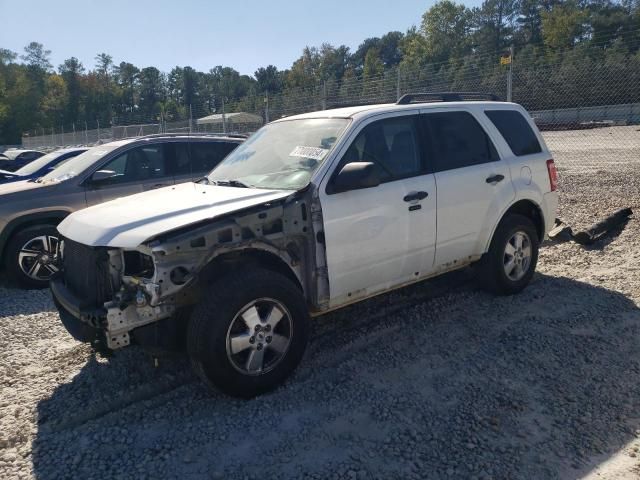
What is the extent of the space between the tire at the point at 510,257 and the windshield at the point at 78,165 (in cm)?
517

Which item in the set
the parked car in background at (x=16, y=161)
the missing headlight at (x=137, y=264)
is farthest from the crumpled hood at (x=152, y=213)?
the parked car in background at (x=16, y=161)

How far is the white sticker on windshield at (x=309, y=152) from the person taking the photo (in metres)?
4.04

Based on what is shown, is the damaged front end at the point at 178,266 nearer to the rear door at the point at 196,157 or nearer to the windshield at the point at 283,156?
the windshield at the point at 283,156

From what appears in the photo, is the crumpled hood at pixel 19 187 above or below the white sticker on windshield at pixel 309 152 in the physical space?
below

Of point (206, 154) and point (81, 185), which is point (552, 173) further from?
point (81, 185)

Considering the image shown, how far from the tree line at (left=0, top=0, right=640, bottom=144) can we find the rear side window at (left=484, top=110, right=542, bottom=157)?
1724cm

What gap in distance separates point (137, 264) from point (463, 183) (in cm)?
289

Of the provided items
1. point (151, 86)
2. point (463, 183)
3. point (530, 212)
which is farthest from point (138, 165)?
point (151, 86)

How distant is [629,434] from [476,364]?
1094mm

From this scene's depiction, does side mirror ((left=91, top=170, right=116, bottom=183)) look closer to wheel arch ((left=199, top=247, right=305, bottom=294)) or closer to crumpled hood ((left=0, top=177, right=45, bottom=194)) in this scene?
crumpled hood ((left=0, top=177, right=45, bottom=194))

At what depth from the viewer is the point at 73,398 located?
370cm

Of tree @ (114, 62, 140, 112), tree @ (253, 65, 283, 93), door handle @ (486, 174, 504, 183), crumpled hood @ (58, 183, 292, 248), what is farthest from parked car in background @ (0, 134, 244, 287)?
tree @ (114, 62, 140, 112)

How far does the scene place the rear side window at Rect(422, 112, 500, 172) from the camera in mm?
4613

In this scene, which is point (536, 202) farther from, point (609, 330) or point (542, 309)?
point (609, 330)
